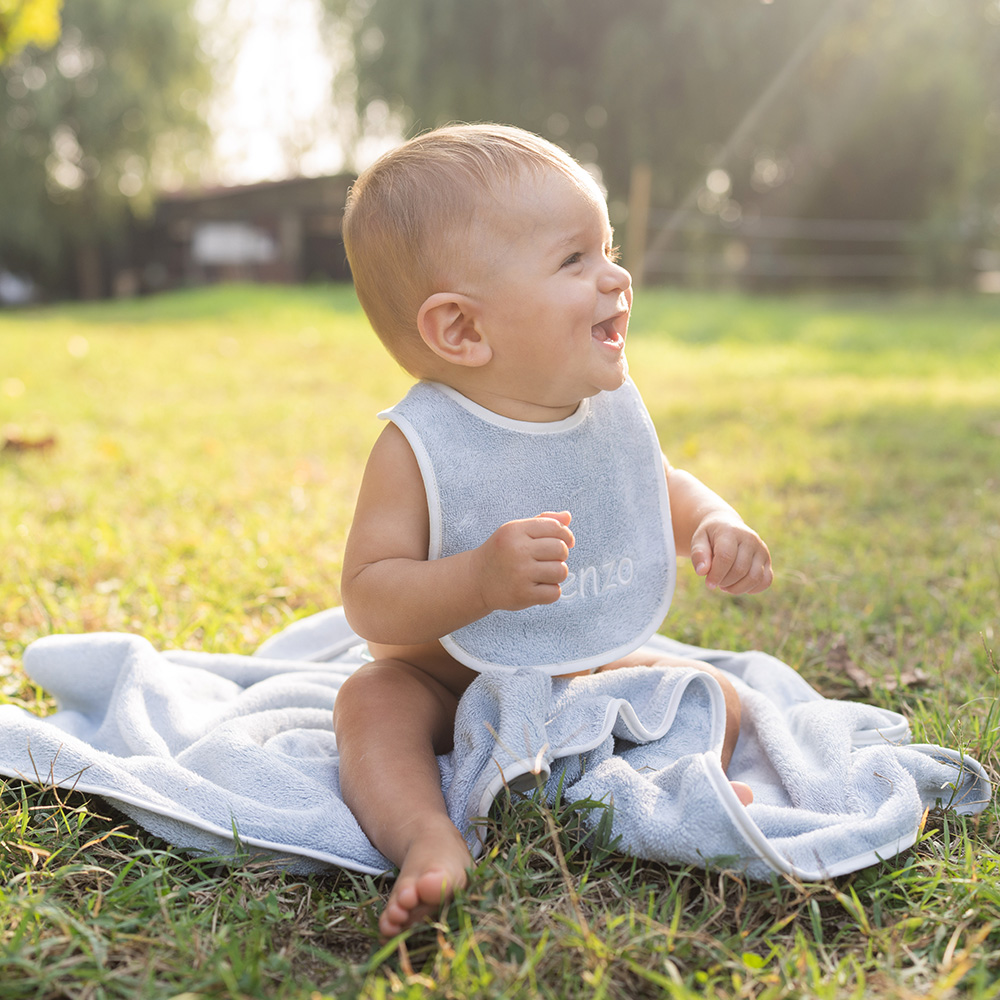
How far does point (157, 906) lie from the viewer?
1227 millimetres

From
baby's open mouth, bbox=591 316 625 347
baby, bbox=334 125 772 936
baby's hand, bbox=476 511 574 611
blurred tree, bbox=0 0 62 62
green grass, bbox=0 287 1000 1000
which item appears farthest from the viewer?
blurred tree, bbox=0 0 62 62

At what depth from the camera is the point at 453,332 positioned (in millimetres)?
1533

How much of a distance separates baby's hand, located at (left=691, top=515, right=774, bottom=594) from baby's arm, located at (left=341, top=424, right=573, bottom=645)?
11.0 inches

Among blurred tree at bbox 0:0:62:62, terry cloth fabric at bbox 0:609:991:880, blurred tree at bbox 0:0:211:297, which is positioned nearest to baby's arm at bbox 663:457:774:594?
terry cloth fabric at bbox 0:609:991:880

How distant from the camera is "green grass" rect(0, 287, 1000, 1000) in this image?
43.3 inches

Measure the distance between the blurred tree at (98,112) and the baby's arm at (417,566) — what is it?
59.3 feet

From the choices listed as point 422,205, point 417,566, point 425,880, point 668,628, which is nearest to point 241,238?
point 668,628

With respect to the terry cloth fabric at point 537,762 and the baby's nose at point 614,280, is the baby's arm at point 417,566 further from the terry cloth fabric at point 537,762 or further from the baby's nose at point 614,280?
the baby's nose at point 614,280

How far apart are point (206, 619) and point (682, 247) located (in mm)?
15114

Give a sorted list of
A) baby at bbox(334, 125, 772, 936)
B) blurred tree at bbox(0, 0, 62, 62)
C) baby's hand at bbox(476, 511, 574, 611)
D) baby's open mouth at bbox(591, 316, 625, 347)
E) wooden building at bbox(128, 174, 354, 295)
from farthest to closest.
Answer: wooden building at bbox(128, 174, 354, 295)
blurred tree at bbox(0, 0, 62, 62)
baby's open mouth at bbox(591, 316, 625, 347)
baby at bbox(334, 125, 772, 936)
baby's hand at bbox(476, 511, 574, 611)

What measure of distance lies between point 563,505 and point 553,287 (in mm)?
393

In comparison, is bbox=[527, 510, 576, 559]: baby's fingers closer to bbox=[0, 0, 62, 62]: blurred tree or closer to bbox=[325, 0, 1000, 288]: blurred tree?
bbox=[0, 0, 62, 62]: blurred tree

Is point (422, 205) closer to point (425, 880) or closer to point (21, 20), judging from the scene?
point (425, 880)

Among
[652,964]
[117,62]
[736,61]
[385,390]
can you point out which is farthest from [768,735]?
[117,62]
